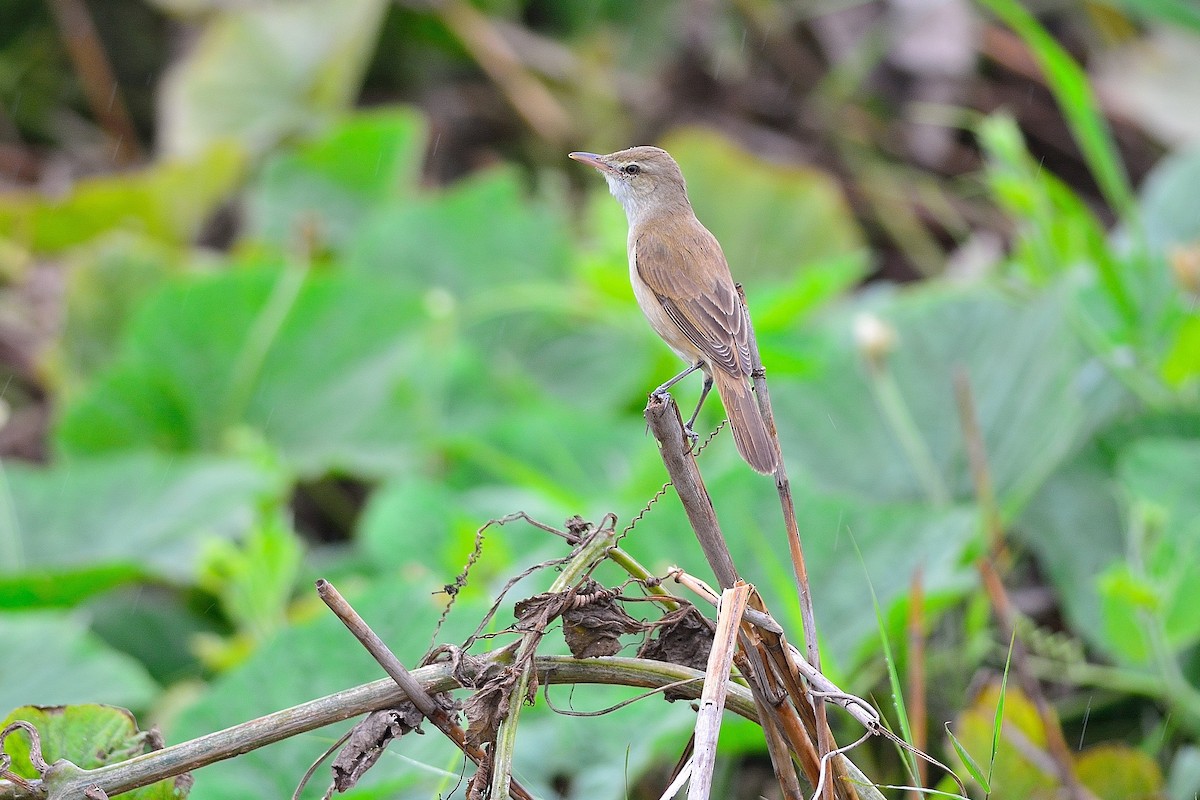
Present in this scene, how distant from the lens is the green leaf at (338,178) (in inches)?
171

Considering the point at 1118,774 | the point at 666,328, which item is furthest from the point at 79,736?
the point at 1118,774

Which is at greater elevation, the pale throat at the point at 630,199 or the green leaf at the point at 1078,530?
the pale throat at the point at 630,199

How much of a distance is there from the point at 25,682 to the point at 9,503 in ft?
2.99

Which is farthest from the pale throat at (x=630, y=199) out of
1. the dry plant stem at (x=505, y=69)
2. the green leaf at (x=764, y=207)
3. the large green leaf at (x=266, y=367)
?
the dry plant stem at (x=505, y=69)

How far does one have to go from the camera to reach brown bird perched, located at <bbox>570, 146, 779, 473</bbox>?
1.83 meters

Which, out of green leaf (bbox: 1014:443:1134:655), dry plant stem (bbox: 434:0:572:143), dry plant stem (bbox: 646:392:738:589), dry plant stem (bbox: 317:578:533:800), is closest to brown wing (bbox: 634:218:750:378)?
dry plant stem (bbox: 646:392:738:589)

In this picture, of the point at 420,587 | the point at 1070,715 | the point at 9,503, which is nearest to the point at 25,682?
the point at 420,587

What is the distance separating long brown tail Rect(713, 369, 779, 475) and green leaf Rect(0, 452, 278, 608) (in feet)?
4.56

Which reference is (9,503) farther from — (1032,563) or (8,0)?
(8,0)

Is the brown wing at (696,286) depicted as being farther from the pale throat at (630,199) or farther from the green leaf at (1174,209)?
the green leaf at (1174,209)

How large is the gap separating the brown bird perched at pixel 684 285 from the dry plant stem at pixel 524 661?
492mm

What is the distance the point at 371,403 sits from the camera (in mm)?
3541

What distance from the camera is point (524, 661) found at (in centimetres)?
106

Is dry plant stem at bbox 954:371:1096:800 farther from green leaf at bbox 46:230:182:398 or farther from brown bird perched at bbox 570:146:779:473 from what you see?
green leaf at bbox 46:230:182:398
